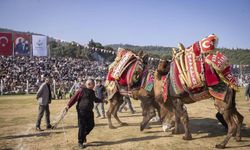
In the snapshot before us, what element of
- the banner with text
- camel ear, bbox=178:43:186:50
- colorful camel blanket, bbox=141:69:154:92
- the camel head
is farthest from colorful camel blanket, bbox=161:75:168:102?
the banner with text

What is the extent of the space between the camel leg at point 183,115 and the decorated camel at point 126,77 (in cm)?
130

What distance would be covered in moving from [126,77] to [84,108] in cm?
311

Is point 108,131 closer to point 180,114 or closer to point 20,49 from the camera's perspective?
point 180,114

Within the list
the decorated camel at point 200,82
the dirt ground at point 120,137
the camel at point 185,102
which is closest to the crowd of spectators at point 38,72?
the dirt ground at point 120,137

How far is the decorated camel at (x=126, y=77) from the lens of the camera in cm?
1123

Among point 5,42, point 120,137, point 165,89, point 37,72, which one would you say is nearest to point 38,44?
point 5,42

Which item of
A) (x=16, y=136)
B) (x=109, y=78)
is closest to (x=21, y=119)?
(x=16, y=136)

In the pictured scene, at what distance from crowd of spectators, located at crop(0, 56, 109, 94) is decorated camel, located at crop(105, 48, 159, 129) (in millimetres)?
19513

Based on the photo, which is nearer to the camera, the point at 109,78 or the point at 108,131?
the point at 108,131

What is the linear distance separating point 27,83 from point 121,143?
27.9m

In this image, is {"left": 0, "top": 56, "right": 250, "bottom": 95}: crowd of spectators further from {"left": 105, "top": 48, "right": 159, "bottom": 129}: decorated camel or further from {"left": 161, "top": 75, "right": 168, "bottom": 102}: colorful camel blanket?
{"left": 161, "top": 75, "right": 168, "bottom": 102}: colorful camel blanket

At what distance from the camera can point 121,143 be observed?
9.16 m

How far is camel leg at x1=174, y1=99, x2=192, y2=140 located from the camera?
9250 millimetres

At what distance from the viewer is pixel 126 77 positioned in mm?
11406
